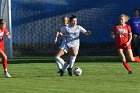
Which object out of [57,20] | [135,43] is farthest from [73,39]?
[57,20]

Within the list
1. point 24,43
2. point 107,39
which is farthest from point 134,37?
point 24,43

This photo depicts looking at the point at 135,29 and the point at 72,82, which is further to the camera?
the point at 135,29

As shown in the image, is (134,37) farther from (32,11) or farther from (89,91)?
(89,91)

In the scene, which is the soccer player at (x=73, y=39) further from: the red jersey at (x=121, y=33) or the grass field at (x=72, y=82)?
the red jersey at (x=121, y=33)

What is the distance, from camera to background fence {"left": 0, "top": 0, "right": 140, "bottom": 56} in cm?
3122

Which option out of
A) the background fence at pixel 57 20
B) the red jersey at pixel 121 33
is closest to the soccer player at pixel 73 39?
the red jersey at pixel 121 33

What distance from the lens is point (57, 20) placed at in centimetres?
3164

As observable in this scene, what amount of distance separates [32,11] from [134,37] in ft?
26.3

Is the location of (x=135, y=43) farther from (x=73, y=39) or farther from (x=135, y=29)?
(x=73, y=39)

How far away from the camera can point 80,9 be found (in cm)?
3169

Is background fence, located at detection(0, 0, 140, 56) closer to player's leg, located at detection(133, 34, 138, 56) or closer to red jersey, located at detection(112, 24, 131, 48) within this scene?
player's leg, located at detection(133, 34, 138, 56)

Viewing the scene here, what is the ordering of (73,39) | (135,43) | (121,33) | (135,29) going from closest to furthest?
(73,39), (121,33), (135,29), (135,43)

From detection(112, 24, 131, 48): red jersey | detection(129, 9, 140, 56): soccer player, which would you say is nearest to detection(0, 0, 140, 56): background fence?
detection(129, 9, 140, 56): soccer player

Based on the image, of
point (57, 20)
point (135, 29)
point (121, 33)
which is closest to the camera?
point (121, 33)
